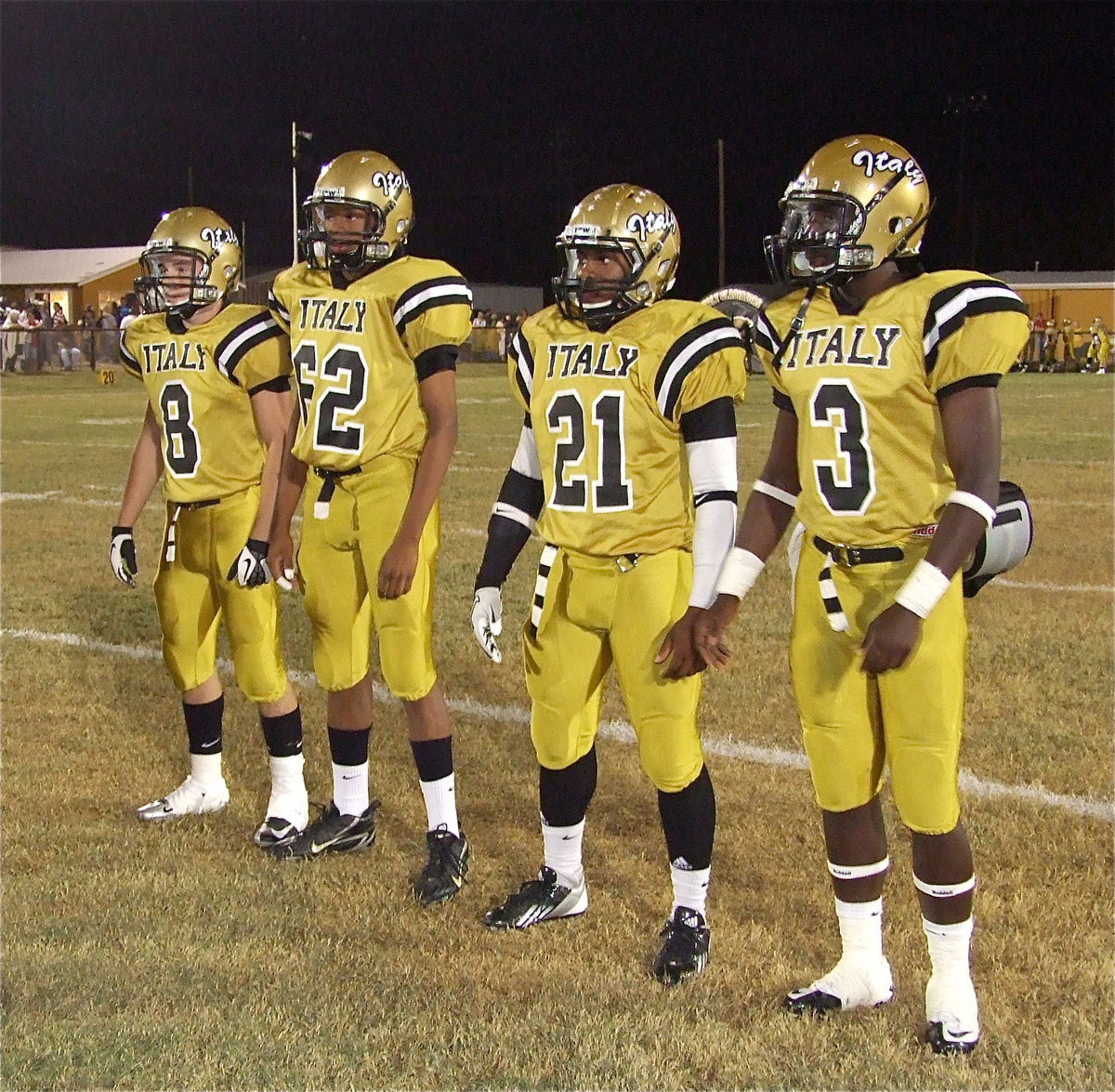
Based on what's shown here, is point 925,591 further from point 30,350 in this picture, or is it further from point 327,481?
point 30,350

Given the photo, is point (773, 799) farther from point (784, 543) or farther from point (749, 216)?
point (749, 216)

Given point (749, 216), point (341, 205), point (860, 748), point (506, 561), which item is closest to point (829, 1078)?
point (860, 748)

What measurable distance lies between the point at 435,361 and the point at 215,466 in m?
0.88

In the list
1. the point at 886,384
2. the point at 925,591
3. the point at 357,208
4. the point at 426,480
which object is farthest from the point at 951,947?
the point at 357,208

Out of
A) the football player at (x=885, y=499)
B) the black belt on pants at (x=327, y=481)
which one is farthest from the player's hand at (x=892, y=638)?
the black belt on pants at (x=327, y=481)

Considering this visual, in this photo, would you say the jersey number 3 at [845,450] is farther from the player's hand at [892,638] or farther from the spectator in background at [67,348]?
the spectator in background at [67,348]

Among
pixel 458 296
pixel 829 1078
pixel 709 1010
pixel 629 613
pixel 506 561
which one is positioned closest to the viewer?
pixel 829 1078

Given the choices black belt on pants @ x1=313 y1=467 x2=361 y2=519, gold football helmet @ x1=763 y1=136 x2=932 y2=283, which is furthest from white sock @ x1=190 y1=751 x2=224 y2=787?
gold football helmet @ x1=763 y1=136 x2=932 y2=283

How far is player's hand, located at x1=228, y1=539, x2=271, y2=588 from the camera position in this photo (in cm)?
396

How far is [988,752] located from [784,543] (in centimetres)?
393

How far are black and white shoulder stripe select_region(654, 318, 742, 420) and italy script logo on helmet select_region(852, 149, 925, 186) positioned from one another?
0.48m

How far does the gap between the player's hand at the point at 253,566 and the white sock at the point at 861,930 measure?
194cm

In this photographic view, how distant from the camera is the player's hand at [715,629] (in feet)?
9.95

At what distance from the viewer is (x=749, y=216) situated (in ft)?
159
